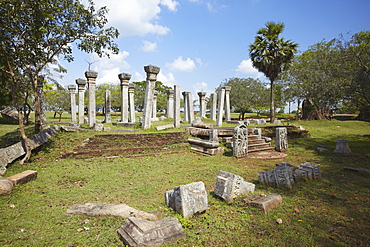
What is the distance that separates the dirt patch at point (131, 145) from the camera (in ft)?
28.8

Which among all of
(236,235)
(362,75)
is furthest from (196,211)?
(362,75)

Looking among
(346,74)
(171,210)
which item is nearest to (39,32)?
(171,210)

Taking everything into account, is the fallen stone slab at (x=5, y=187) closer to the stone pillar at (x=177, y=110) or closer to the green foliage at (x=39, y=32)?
the green foliage at (x=39, y=32)

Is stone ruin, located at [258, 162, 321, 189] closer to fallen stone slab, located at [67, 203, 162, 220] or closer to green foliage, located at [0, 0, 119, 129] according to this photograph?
fallen stone slab, located at [67, 203, 162, 220]

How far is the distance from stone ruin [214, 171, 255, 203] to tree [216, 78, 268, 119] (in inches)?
1049

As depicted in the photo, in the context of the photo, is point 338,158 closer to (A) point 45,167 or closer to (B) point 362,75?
(B) point 362,75

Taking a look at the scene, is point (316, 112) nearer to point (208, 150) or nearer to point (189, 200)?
point (208, 150)

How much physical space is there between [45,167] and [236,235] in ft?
22.3

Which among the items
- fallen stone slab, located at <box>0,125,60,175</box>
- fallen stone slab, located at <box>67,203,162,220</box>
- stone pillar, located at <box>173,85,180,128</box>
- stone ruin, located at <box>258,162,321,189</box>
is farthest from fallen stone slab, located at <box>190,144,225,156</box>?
fallen stone slab, located at <box>0,125,60,175</box>

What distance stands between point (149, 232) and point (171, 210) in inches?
45.1

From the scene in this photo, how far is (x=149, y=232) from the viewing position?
283 cm

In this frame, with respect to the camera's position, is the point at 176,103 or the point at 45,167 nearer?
the point at 45,167

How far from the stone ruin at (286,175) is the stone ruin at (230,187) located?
3.35 feet

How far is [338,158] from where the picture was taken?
913 centimetres
